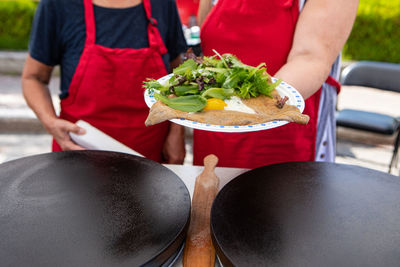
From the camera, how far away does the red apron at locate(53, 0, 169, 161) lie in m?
1.63

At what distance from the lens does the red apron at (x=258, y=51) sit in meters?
1.48

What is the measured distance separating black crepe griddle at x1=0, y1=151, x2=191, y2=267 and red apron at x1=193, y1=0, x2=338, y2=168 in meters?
0.58

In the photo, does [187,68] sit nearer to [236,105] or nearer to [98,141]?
[236,105]

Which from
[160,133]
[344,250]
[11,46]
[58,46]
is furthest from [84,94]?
[11,46]

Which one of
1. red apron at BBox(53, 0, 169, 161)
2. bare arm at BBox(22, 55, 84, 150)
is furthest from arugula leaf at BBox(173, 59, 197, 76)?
bare arm at BBox(22, 55, 84, 150)

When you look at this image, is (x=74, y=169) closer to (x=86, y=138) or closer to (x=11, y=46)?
(x=86, y=138)

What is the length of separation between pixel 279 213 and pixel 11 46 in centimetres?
652

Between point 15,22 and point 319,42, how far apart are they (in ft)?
19.7

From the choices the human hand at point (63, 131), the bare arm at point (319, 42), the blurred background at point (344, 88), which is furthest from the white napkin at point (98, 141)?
the blurred background at point (344, 88)

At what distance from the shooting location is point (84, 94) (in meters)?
1.66

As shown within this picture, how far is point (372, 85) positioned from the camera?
3576 millimetres

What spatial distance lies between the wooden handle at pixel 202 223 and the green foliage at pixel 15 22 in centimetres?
577

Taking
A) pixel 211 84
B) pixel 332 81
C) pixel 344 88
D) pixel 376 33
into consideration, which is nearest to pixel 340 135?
pixel 344 88

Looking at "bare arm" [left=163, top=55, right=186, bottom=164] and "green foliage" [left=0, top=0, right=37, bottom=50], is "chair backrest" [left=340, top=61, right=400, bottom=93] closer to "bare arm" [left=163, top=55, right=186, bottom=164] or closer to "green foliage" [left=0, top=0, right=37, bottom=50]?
"bare arm" [left=163, top=55, right=186, bottom=164]
